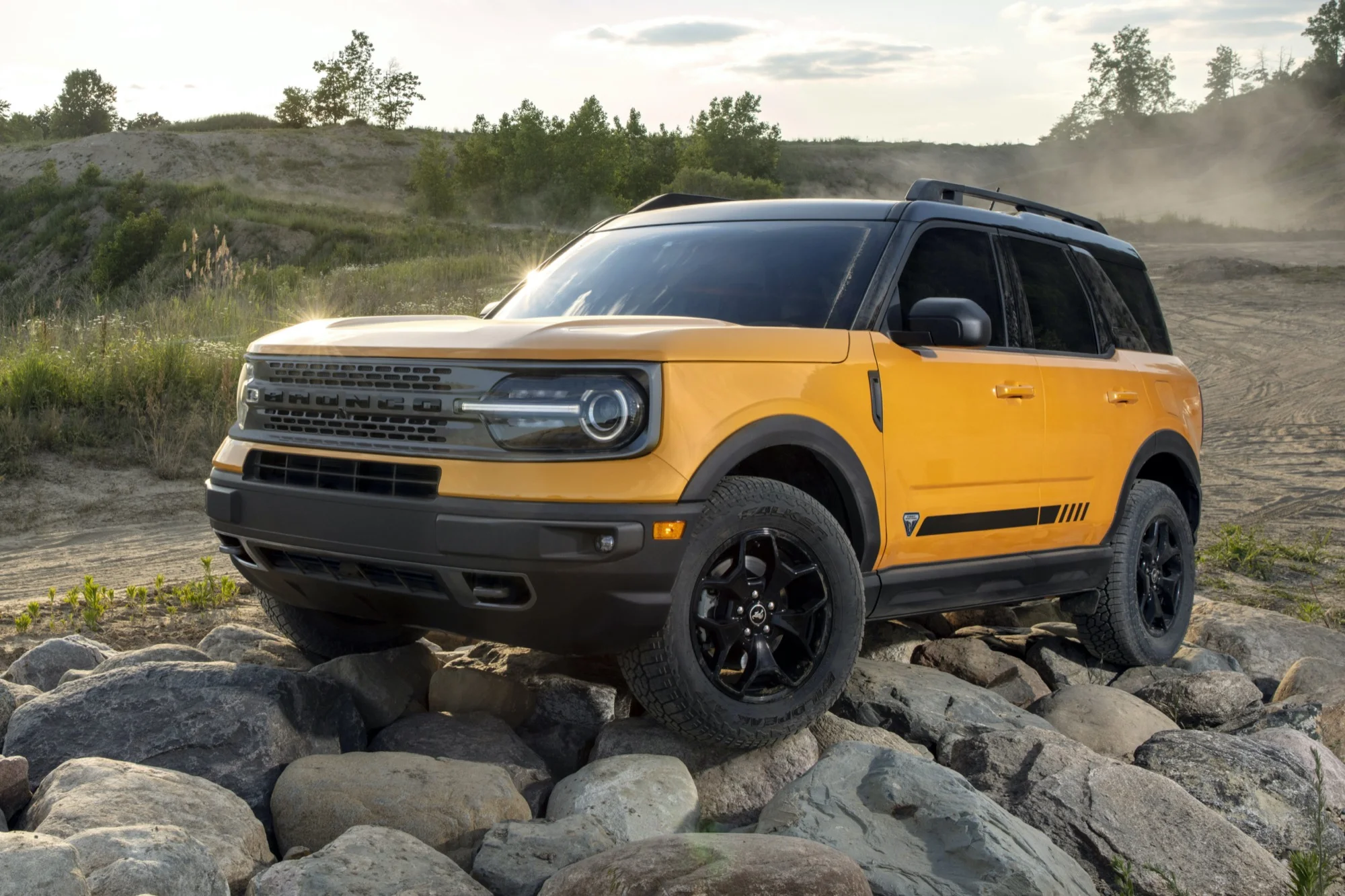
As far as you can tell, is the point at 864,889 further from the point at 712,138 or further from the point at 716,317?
the point at 712,138

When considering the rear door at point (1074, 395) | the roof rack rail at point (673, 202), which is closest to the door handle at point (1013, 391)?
the rear door at point (1074, 395)

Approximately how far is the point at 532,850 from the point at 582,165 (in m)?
70.3

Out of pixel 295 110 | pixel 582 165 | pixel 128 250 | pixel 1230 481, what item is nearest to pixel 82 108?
pixel 295 110

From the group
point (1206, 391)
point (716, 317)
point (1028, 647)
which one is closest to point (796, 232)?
point (716, 317)

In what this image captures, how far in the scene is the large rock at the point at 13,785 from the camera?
3.91 metres

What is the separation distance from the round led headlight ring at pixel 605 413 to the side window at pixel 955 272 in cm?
165

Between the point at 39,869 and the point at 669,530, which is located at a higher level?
the point at 669,530

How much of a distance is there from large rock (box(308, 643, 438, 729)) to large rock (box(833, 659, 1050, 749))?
1706mm

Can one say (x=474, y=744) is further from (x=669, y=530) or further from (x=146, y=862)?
(x=146, y=862)

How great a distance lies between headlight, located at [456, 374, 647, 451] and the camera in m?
3.86

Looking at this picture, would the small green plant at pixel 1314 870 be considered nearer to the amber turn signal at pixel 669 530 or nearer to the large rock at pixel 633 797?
the large rock at pixel 633 797

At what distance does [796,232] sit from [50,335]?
31.6 feet

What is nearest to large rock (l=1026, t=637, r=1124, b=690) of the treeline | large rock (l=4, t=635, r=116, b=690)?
large rock (l=4, t=635, r=116, b=690)

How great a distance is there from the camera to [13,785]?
12.9 feet
